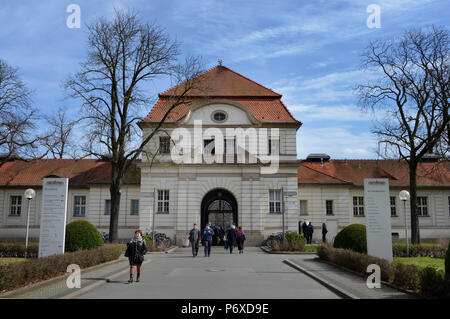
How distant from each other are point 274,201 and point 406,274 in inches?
867

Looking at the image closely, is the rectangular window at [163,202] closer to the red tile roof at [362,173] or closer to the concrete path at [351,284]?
the red tile roof at [362,173]

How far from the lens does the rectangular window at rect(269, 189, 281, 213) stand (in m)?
32.9

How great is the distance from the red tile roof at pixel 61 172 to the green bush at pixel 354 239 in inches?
881

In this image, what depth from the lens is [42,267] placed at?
12.1m

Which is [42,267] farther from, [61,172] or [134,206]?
[61,172]

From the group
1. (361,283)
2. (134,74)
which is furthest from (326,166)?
(361,283)

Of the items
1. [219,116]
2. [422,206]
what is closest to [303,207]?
[219,116]

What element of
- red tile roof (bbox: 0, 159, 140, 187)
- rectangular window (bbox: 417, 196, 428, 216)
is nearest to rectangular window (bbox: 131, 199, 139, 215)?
red tile roof (bbox: 0, 159, 140, 187)

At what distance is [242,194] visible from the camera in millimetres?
32312

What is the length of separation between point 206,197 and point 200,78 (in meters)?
10.1

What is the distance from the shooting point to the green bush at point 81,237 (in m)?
17.5

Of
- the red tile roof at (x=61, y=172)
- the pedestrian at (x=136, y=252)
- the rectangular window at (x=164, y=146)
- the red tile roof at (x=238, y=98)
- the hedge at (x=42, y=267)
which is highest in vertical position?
the red tile roof at (x=238, y=98)

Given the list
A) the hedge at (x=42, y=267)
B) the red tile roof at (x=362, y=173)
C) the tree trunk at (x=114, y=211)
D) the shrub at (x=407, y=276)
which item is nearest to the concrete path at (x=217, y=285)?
the hedge at (x=42, y=267)
